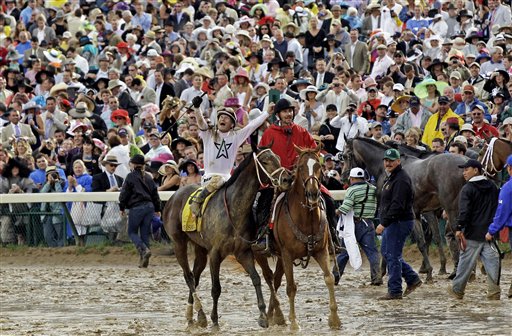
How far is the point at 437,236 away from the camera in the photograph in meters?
20.0

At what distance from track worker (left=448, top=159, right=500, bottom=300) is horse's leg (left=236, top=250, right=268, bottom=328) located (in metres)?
3.00

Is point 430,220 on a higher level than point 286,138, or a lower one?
lower

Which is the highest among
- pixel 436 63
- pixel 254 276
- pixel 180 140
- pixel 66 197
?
pixel 436 63

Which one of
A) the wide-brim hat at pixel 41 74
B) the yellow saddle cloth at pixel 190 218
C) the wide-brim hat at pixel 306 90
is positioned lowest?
the yellow saddle cloth at pixel 190 218

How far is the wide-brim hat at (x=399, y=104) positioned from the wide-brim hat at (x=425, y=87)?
308 mm

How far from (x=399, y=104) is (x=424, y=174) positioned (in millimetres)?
4070

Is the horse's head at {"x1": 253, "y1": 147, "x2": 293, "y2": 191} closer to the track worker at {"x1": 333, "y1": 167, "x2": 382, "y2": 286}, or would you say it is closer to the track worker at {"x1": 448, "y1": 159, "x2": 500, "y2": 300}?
the track worker at {"x1": 448, "y1": 159, "x2": 500, "y2": 300}

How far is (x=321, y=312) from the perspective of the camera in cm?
1580

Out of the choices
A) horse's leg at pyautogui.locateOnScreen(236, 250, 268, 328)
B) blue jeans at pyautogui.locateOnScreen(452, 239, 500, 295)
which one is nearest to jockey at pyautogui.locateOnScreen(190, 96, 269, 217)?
horse's leg at pyautogui.locateOnScreen(236, 250, 268, 328)

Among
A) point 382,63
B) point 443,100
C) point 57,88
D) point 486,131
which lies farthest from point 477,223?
point 57,88

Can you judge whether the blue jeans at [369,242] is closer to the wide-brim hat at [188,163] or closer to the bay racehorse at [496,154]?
the bay racehorse at [496,154]

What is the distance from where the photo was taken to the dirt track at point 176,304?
1448cm

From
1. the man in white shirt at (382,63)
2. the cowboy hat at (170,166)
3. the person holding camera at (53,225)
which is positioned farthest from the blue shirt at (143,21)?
the cowboy hat at (170,166)

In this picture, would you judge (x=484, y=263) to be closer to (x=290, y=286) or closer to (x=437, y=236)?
(x=290, y=286)
